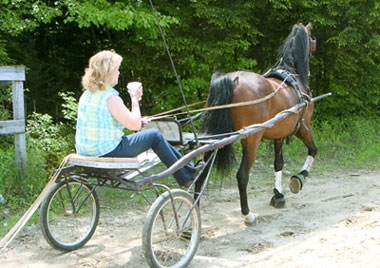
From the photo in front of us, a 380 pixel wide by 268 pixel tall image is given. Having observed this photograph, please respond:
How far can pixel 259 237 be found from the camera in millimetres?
5266

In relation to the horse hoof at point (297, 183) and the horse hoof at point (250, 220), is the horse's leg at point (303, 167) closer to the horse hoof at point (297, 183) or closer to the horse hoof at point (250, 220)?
the horse hoof at point (297, 183)

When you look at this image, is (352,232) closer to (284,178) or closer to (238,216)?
(238,216)

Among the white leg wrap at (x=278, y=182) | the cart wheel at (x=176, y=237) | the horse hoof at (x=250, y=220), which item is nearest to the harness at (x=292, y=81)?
the white leg wrap at (x=278, y=182)

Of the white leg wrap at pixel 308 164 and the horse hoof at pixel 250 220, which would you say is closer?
the horse hoof at pixel 250 220

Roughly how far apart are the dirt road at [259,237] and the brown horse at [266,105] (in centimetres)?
34

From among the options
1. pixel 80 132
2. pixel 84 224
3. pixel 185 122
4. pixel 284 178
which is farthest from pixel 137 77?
pixel 80 132

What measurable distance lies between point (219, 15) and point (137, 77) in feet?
6.88

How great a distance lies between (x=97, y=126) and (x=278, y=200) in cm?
309

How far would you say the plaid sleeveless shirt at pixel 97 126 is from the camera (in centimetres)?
423

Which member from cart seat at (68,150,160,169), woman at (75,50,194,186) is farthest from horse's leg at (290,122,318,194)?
cart seat at (68,150,160,169)

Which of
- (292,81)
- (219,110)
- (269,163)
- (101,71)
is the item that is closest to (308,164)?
(292,81)

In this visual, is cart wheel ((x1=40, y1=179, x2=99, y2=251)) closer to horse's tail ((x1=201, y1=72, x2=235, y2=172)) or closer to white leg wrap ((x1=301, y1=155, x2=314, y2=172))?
horse's tail ((x1=201, y1=72, x2=235, y2=172))

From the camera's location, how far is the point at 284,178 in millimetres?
8086

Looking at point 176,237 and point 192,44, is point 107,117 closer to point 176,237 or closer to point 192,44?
point 176,237
